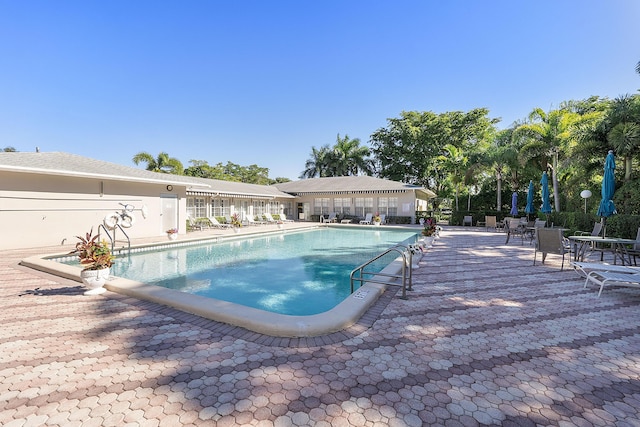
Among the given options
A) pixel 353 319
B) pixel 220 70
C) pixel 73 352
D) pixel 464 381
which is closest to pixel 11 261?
pixel 73 352

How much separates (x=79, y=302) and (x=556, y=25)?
20573mm

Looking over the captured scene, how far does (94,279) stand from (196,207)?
17577mm

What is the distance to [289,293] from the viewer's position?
7.56m

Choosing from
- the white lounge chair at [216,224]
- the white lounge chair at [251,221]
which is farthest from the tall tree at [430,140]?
the white lounge chair at [216,224]

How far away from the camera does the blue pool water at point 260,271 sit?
23.4 feet

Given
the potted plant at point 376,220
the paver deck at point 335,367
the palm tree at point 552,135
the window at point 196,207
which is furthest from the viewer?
the potted plant at point 376,220

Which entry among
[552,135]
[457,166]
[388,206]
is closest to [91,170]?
[388,206]

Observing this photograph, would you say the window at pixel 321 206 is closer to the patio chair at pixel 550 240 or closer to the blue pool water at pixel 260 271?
the blue pool water at pixel 260 271

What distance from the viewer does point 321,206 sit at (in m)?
31.5

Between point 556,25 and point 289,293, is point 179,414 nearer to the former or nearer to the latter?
point 289,293

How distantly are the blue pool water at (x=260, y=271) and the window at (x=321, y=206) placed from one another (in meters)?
16.1

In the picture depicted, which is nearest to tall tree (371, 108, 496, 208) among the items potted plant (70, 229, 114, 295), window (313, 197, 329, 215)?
window (313, 197, 329, 215)

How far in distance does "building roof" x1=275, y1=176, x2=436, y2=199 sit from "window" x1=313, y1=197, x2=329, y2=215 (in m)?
1.29

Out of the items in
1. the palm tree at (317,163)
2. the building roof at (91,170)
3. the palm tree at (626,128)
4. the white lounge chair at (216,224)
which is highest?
the palm tree at (317,163)
